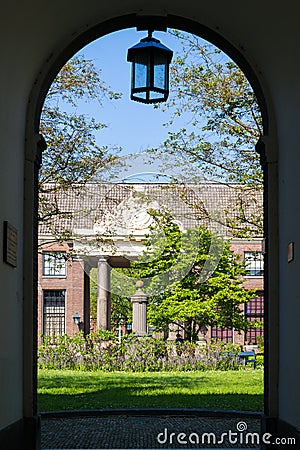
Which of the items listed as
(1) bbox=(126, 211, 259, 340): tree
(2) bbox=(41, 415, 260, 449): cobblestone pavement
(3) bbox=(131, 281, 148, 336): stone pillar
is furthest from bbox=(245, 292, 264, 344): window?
(2) bbox=(41, 415, 260, 449): cobblestone pavement

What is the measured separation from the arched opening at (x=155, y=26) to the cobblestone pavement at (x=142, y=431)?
197 cm

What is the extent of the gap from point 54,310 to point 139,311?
Answer: 9943mm

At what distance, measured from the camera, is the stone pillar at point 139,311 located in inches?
936

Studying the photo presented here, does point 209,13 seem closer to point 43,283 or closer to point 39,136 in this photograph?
point 39,136

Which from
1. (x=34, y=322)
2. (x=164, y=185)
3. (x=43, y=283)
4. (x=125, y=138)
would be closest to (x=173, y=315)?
(x=164, y=185)

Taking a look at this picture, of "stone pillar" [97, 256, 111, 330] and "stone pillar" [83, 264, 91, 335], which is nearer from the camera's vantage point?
"stone pillar" [97, 256, 111, 330]

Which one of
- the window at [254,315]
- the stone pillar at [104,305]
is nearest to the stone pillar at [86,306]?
the stone pillar at [104,305]

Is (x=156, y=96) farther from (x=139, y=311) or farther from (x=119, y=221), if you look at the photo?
(x=139, y=311)

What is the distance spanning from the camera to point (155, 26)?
5.79m

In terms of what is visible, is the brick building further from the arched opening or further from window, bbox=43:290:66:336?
the arched opening

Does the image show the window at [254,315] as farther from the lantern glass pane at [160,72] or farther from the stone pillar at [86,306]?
the lantern glass pane at [160,72]

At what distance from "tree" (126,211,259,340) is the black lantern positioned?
17.0 meters
